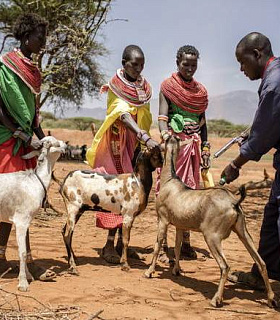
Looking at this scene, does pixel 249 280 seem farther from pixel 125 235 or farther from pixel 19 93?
pixel 19 93

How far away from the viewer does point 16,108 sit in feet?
14.3

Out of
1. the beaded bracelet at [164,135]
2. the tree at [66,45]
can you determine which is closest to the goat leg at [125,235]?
the beaded bracelet at [164,135]

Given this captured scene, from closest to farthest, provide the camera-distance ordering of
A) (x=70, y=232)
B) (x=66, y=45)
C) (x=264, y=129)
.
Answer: (x=264, y=129) < (x=70, y=232) < (x=66, y=45)

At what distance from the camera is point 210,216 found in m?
4.11

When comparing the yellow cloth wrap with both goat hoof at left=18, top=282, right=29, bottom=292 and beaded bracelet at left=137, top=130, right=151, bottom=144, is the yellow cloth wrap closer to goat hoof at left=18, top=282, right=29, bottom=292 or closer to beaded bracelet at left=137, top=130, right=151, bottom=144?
beaded bracelet at left=137, top=130, right=151, bottom=144

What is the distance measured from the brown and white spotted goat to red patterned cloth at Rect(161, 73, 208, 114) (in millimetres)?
793

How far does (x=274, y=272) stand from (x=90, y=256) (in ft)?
7.57

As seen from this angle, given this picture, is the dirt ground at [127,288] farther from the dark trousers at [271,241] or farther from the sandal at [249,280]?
the dark trousers at [271,241]

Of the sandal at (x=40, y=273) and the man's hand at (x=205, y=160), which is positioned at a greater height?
the man's hand at (x=205, y=160)

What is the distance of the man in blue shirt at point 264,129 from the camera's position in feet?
12.3

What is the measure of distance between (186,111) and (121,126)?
813mm

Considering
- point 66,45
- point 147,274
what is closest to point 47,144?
point 147,274

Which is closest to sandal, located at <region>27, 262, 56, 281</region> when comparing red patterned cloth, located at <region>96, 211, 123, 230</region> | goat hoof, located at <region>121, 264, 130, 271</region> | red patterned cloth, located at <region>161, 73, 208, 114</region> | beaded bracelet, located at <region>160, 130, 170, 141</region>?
goat hoof, located at <region>121, 264, 130, 271</region>

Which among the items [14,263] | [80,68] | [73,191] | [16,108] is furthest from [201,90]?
[80,68]
